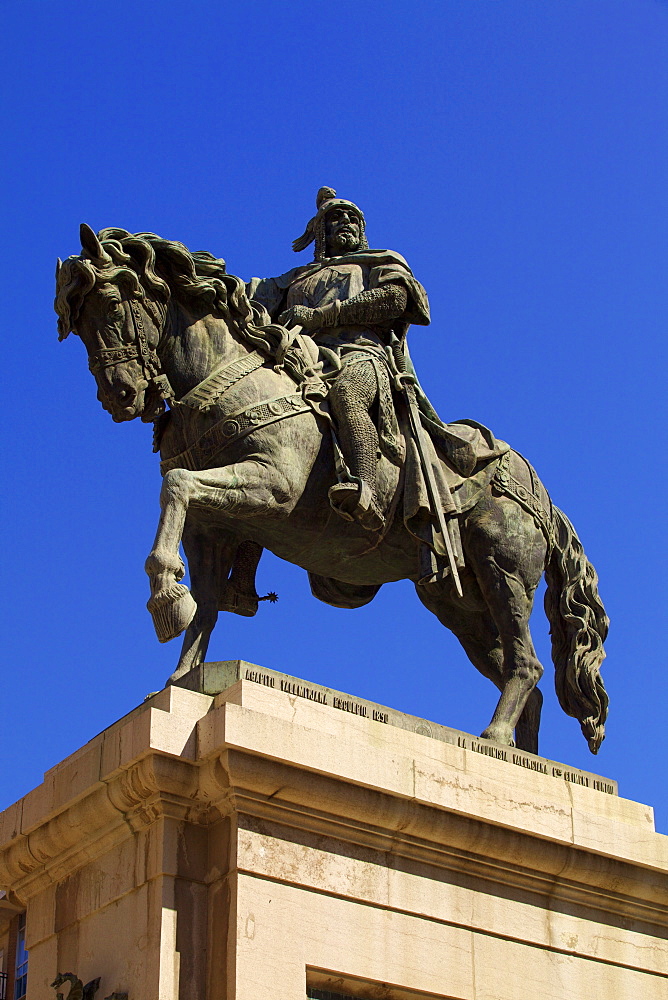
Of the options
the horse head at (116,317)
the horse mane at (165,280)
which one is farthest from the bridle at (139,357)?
the horse mane at (165,280)

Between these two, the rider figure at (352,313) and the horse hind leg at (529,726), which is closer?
the rider figure at (352,313)

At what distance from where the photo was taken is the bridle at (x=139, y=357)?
10453mm

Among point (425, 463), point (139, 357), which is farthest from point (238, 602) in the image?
point (139, 357)

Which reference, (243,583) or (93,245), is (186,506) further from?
(93,245)

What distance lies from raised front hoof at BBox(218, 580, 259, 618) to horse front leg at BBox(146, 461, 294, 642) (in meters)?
1.00

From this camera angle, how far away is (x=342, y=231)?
1260 cm

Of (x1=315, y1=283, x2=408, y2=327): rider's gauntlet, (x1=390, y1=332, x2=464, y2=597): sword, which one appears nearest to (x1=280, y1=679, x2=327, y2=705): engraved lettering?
(x1=390, y1=332, x2=464, y2=597): sword

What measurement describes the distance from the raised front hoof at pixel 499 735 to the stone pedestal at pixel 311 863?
36 cm

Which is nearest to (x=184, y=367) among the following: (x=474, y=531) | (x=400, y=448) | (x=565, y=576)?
(x=400, y=448)

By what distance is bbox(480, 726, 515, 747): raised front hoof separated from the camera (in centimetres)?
1074

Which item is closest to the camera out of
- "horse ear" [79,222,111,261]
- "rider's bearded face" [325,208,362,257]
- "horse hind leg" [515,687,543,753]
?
"horse ear" [79,222,111,261]

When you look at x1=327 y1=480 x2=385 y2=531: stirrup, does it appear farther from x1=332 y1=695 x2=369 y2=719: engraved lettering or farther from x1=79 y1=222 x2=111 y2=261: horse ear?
x1=79 y1=222 x2=111 y2=261: horse ear

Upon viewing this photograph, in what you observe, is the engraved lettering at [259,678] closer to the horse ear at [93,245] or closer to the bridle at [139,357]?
the bridle at [139,357]

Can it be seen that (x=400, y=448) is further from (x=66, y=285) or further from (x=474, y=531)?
(x=66, y=285)
